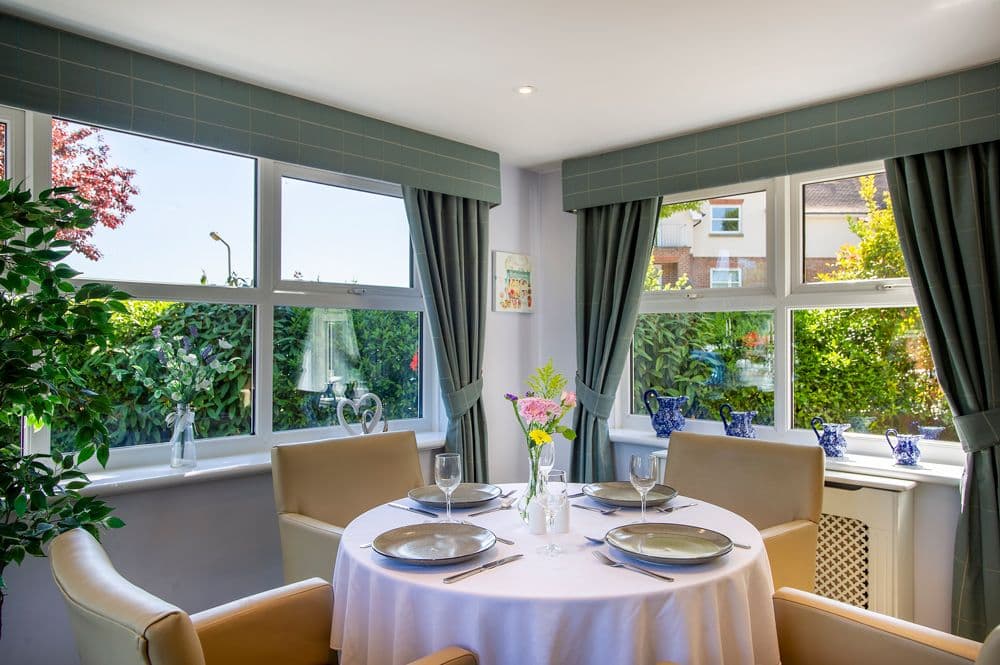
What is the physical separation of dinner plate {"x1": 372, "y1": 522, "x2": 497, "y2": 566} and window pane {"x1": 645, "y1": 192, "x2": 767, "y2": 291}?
236cm

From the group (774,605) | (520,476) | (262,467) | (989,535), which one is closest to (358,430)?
(262,467)

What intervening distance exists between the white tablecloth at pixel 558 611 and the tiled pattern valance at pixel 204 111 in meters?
1.90

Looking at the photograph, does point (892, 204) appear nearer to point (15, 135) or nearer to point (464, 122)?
point (464, 122)

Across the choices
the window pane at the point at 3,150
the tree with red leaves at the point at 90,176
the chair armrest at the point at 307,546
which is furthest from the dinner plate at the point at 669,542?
the window pane at the point at 3,150

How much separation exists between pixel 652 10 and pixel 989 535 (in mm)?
2323

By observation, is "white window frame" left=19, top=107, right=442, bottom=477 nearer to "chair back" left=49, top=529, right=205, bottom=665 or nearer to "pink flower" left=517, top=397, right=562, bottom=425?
"chair back" left=49, top=529, right=205, bottom=665

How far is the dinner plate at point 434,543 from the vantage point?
1563 millimetres

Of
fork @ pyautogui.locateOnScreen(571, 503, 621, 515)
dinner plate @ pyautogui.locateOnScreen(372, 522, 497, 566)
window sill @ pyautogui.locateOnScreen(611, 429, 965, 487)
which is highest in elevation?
dinner plate @ pyautogui.locateOnScreen(372, 522, 497, 566)

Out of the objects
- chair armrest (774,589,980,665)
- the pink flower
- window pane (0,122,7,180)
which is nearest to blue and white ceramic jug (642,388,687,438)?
chair armrest (774,589,980,665)

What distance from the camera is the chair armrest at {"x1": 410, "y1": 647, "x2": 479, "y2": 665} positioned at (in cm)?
134

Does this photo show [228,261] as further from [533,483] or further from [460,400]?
[533,483]

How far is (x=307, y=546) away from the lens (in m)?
2.20

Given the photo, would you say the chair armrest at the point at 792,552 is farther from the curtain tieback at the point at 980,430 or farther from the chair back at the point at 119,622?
the chair back at the point at 119,622

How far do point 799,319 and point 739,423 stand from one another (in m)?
0.61
